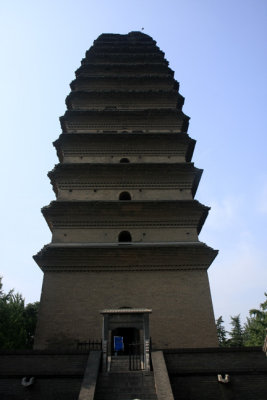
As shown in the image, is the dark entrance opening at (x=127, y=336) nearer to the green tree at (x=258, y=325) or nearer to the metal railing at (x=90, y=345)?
the metal railing at (x=90, y=345)

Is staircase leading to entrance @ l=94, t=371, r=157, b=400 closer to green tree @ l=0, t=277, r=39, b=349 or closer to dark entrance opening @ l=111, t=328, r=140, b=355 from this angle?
dark entrance opening @ l=111, t=328, r=140, b=355

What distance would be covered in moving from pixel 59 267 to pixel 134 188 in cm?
436

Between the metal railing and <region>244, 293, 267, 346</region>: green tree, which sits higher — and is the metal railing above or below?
below

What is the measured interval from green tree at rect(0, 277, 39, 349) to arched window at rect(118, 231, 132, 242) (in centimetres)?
1176

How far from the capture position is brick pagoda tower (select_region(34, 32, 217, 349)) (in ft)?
34.5

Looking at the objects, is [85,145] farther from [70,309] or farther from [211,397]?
[211,397]

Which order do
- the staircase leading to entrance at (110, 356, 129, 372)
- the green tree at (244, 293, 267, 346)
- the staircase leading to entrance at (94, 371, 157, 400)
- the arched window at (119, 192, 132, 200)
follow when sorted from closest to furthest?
the staircase leading to entrance at (94, 371, 157, 400), the staircase leading to entrance at (110, 356, 129, 372), the arched window at (119, 192, 132, 200), the green tree at (244, 293, 267, 346)

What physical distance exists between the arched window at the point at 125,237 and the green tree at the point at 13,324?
11.8 m

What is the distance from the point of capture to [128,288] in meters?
11.1

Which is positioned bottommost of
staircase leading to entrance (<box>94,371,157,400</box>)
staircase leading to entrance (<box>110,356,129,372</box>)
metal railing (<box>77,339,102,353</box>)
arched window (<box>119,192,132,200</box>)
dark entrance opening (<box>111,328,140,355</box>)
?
staircase leading to entrance (<box>94,371,157,400</box>)

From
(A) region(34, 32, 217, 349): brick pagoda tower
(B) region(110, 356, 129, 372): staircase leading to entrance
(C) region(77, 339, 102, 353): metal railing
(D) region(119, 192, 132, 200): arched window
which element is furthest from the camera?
(D) region(119, 192, 132, 200): arched window

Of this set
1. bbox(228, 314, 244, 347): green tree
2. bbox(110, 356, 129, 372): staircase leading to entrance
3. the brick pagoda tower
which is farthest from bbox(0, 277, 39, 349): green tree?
bbox(228, 314, 244, 347): green tree

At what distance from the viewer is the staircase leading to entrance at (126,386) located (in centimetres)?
658

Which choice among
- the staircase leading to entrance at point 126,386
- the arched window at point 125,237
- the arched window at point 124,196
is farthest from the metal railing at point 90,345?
the arched window at point 124,196
